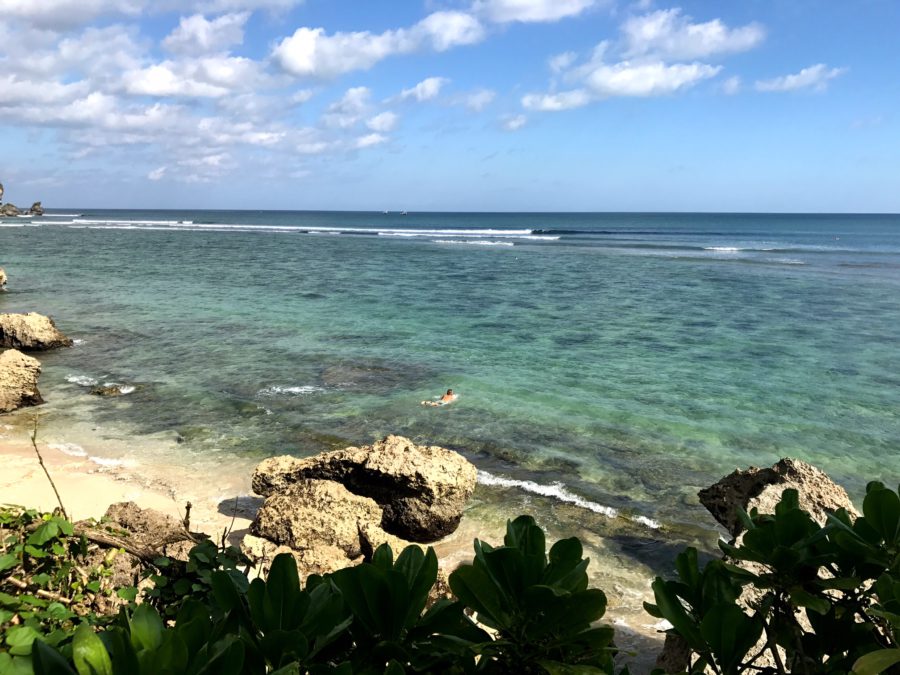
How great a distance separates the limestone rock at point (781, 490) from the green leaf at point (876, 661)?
149 inches

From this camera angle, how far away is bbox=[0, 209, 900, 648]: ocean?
322 inches

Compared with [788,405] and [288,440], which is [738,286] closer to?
[788,405]

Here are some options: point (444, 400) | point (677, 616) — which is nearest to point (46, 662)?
point (677, 616)

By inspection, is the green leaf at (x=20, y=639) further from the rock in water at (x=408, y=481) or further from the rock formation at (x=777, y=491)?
the rock in water at (x=408, y=481)

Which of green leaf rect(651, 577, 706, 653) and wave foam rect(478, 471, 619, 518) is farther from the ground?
green leaf rect(651, 577, 706, 653)

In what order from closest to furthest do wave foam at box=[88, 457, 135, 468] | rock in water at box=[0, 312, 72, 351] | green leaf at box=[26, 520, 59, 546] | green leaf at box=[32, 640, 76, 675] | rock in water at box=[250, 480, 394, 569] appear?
green leaf at box=[32, 640, 76, 675] < green leaf at box=[26, 520, 59, 546] < rock in water at box=[250, 480, 394, 569] < wave foam at box=[88, 457, 135, 468] < rock in water at box=[0, 312, 72, 351]

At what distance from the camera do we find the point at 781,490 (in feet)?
17.5

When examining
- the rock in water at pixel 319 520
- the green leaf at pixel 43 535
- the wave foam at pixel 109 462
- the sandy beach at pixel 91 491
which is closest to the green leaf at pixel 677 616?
the green leaf at pixel 43 535

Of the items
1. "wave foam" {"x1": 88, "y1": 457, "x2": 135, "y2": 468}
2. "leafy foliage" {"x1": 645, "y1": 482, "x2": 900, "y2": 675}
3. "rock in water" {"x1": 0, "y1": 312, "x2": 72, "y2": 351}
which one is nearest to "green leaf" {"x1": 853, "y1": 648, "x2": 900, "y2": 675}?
"leafy foliage" {"x1": 645, "y1": 482, "x2": 900, "y2": 675}

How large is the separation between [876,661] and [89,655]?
157 cm

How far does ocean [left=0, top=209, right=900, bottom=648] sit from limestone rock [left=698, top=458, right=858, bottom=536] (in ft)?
3.07

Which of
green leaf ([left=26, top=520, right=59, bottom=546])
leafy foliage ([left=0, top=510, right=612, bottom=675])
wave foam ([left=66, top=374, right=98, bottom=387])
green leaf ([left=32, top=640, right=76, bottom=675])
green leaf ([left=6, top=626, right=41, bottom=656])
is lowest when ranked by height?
wave foam ([left=66, top=374, right=98, bottom=387])

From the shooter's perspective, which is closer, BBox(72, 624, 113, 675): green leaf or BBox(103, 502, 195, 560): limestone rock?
BBox(72, 624, 113, 675): green leaf

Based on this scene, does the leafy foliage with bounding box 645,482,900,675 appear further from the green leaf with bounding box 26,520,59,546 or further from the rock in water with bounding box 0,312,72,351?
the rock in water with bounding box 0,312,72,351
